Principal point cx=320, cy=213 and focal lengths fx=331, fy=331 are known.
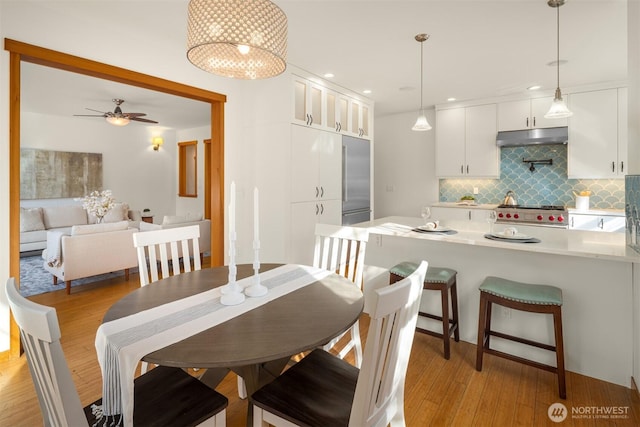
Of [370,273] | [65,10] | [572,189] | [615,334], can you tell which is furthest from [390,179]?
[65,10]

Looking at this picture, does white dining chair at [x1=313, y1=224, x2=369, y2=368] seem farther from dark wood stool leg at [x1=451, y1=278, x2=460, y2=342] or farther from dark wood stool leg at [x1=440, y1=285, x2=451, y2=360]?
dark wood stool leg at [x1=451, y1=278, x2=460, y2=342]

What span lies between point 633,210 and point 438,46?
2023 mm

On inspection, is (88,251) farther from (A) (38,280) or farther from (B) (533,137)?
(B) (533,137)

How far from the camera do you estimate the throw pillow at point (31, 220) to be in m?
5.47

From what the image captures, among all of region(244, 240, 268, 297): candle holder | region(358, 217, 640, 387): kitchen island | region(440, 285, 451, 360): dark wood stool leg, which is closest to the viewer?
region(244, 240, 268, 297): candle holder

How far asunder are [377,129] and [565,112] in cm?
382

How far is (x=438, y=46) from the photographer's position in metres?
3.07

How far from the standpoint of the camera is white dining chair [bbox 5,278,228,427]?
81 cm

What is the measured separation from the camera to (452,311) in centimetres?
254

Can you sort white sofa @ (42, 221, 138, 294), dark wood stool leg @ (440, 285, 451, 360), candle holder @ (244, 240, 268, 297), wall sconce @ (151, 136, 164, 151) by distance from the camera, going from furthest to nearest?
wall sconce @ (151, 136, 164, 151), white sofa @ (42, 221, 138, 294), dark wood stool leg @ (440, 285, 451, 360), candle holder @ (244, 240, 268, 297)

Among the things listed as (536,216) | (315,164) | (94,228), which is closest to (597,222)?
(536,216)

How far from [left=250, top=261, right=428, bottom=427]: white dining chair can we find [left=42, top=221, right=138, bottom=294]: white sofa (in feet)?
11.1

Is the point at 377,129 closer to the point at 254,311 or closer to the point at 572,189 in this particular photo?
the point at 572,189

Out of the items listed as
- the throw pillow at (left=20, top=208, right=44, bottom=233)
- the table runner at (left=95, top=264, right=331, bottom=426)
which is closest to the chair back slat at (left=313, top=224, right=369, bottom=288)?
the table runner at (left=95, top=264, right=331, bottom=426)
